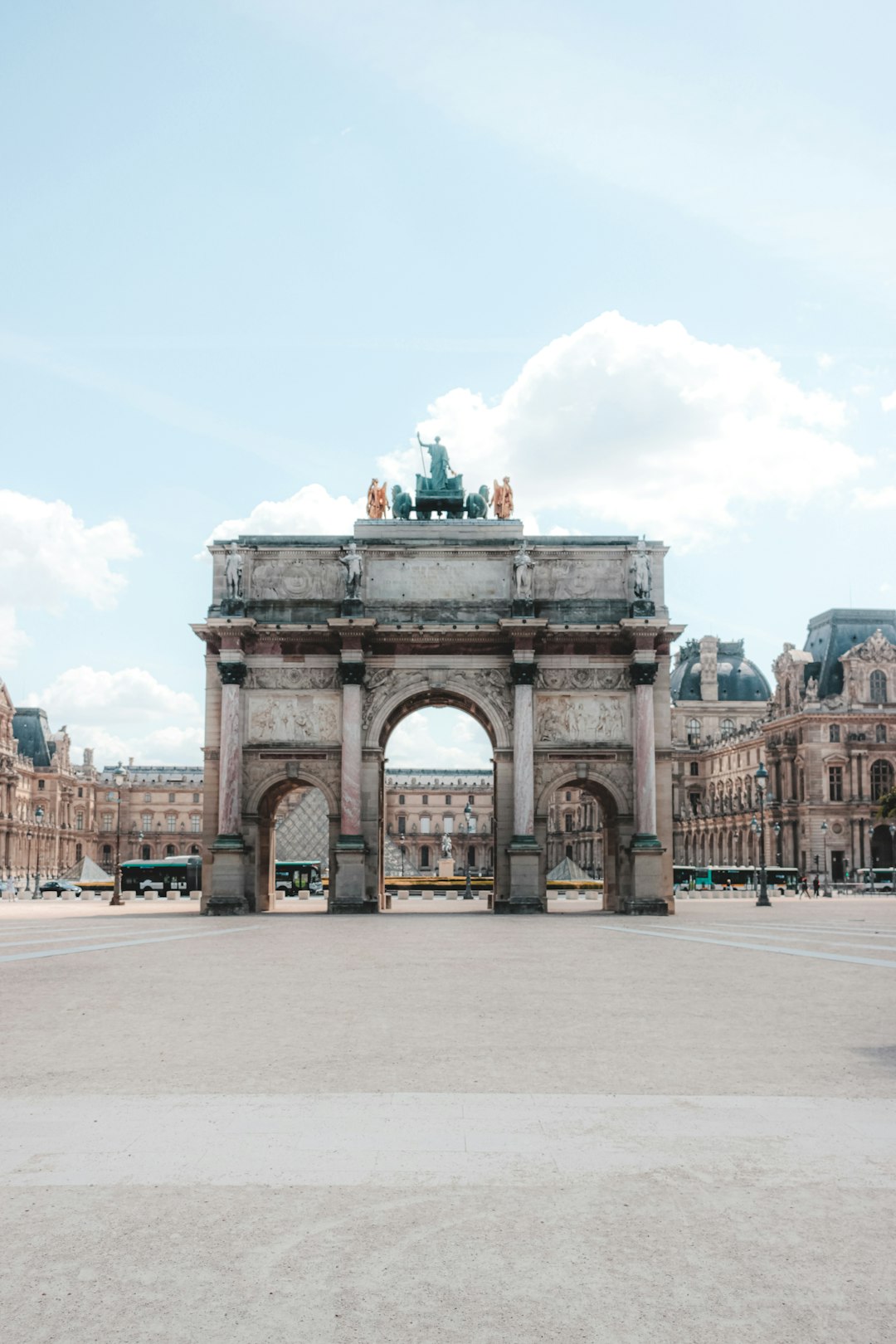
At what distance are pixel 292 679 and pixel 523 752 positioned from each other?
923 centimetres

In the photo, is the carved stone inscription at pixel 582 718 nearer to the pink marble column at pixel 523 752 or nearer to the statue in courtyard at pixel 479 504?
the pink marble column at pixel 523 752

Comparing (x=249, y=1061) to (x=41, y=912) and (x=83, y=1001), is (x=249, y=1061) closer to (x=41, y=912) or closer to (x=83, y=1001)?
(x=83, y=1001)

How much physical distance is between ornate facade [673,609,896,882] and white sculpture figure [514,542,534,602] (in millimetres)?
66324

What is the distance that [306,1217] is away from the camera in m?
6.64

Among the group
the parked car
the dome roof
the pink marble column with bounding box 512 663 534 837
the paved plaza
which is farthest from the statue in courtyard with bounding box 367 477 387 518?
the dome roof

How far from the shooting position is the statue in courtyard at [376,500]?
166ft

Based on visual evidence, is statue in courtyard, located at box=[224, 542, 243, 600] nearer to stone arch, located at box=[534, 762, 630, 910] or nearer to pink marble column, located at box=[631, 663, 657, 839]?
stone arch, located at box=[534, 762, 630, 910]

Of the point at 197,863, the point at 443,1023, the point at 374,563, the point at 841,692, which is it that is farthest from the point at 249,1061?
the point at 841,692

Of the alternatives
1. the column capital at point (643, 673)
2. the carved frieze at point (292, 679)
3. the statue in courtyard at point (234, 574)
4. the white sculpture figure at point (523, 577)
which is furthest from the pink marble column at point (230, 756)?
the column capital at point (643, 673)

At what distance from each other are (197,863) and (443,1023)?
2973 inches

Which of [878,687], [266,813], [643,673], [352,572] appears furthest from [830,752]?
[352,572]

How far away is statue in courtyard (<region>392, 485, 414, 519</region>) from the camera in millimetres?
51156

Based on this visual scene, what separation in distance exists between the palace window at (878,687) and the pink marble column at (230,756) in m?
75.4

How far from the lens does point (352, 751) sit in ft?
150
